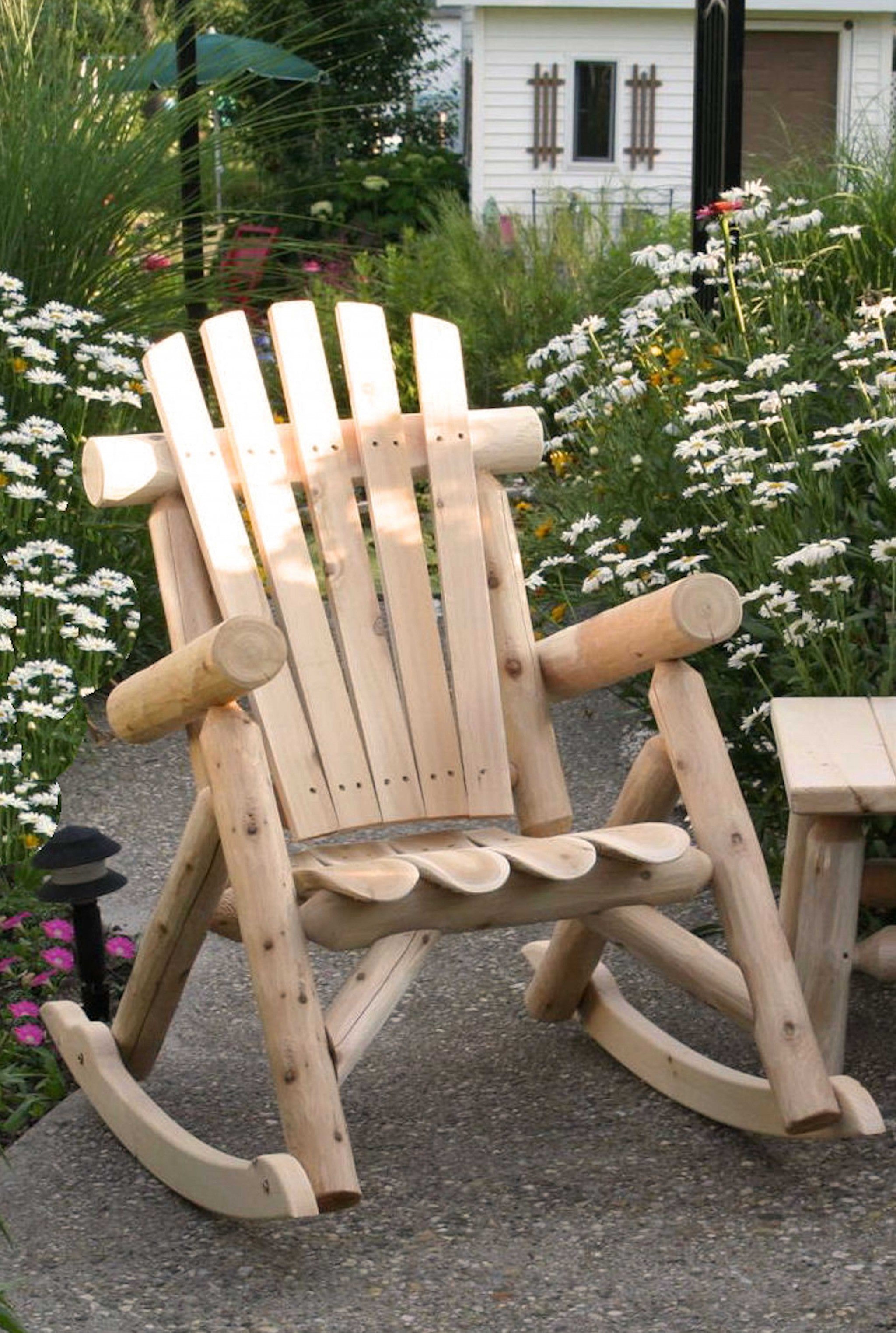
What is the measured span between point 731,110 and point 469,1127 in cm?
343

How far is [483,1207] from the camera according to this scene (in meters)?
2.58

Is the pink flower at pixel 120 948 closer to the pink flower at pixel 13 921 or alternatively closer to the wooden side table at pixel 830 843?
the pink flower at pixel 13 921

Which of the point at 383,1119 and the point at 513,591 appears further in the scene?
the point at 513,591

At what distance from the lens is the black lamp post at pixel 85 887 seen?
300 centimetres

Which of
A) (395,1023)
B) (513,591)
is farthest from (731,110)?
(395,1023)

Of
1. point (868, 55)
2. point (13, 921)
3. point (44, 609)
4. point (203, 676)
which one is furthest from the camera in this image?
point (868, 55)

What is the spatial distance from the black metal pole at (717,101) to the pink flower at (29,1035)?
3035 millimetres

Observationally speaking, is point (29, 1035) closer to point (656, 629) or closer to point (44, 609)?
point (656, 629)

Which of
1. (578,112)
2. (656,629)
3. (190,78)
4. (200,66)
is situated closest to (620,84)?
(578,112)

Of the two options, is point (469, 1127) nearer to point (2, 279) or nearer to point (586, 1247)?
point (586, 1247)

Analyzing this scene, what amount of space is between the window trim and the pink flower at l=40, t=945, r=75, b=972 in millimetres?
16097

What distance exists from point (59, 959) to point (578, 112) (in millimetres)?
16521

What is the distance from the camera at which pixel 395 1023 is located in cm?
323

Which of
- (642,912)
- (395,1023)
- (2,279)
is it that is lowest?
(395,1023)
